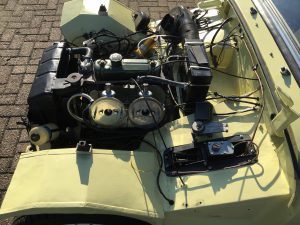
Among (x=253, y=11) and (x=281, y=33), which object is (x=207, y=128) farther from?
(x=253, y=11)

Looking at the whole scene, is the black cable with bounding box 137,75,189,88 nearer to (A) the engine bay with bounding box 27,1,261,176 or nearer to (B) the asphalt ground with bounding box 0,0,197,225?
(A) the engine bay with bounding box 27,1,261,176

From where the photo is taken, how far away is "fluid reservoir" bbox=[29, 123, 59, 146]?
1960 millimetres

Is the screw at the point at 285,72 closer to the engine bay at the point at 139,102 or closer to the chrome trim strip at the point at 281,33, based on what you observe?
the chrome trim strip at the point at 281,33

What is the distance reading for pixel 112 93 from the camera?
1.88 m

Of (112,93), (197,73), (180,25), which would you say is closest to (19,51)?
(180,25)

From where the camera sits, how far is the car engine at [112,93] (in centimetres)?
190

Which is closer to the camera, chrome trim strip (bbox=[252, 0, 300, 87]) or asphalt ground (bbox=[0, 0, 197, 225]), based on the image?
→ chrome trim strip (bbox=[252, 0, 300, 87])

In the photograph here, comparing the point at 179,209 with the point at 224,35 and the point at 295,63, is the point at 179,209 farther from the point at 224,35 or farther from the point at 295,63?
the point at 224,35

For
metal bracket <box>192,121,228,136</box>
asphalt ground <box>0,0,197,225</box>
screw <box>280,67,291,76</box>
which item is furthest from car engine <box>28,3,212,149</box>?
asphalt ground <box>0,0,197,225</box>

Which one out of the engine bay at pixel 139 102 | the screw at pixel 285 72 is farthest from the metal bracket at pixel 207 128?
the screw at pixel 285 72

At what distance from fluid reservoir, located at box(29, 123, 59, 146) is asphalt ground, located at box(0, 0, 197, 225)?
2.44 feet

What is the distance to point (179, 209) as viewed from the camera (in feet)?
5.43

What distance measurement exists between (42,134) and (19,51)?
2.15 metres

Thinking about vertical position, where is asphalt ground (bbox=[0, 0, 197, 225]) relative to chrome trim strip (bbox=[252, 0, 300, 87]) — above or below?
below
